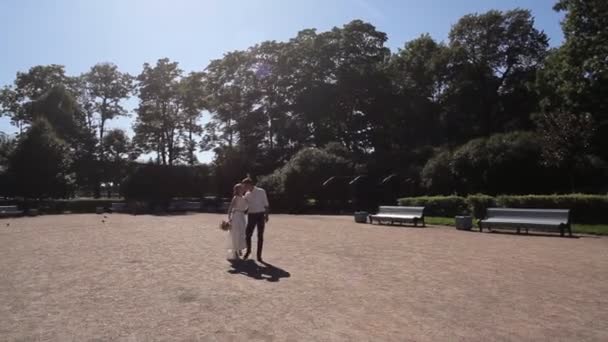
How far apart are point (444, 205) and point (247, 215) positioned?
46.8 feet

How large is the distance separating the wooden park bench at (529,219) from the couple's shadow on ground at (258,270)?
32.4 ft

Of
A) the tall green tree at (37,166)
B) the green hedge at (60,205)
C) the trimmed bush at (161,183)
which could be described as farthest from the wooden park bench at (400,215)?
the tall green tree at (37,166)

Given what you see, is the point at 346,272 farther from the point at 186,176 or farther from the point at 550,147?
the point at 186,176

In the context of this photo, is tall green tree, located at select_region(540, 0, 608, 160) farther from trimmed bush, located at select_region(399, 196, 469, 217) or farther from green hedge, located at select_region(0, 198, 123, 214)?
green hedge, located at select_region(0, 198, 123, 214)

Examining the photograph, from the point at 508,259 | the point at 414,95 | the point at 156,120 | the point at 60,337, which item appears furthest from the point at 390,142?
the point at 60,337

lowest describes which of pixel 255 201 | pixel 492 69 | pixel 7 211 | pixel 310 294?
pixel 310 294

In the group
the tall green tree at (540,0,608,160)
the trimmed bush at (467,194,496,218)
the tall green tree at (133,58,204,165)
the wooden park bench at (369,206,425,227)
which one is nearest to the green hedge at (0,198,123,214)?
the tall green tree at (133,58,204,165)

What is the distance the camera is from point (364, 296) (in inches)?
276

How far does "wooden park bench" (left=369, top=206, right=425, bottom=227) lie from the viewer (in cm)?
1995

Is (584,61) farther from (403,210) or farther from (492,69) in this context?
(492,69)

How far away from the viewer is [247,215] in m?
11.1

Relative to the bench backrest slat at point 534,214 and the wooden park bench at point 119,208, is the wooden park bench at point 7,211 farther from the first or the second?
the bench backrest slat at point 534,214

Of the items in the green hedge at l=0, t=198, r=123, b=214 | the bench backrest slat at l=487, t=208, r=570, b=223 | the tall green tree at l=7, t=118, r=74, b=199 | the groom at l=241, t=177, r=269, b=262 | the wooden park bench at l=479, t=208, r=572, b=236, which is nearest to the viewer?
the groom at l=241, t=177, r=269, b=262

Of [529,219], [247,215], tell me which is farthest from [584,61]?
[247,215]
